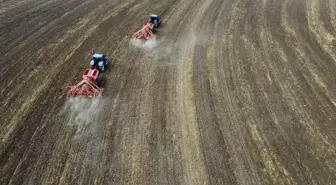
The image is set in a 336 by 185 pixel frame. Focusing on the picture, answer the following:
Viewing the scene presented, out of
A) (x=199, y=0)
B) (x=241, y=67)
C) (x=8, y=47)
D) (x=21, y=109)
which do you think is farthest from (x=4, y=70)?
(x=199, y=0)

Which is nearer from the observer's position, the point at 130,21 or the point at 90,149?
the point at 90,149

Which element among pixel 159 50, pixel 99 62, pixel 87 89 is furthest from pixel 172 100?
pixel 159 50

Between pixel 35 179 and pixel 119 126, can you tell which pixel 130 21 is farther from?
Answer: pixel 35 179

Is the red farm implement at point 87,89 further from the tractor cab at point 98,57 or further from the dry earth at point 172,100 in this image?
the tractor cab at point 98,57

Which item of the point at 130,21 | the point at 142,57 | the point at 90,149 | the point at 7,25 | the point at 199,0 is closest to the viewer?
the point at 90,149

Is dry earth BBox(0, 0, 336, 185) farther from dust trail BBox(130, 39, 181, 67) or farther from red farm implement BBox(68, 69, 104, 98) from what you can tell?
red farm implement BBox(68, 69, 104, 98)

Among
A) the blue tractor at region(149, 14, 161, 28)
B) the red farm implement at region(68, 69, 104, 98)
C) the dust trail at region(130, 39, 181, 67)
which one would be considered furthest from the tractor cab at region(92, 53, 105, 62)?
the blue tractor at region(149, 14, 161, 28)
